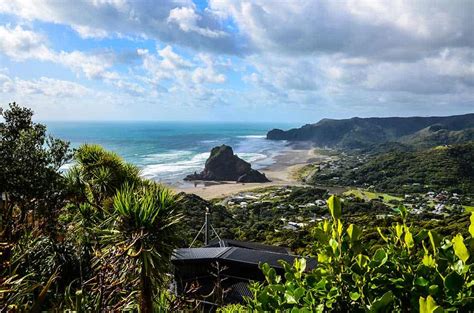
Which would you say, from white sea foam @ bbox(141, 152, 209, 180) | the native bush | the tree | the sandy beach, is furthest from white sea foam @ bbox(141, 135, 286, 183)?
the native bush

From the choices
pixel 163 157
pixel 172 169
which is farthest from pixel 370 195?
pixel 163 157

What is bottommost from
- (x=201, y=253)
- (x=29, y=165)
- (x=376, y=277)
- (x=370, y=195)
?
(x=370, y=195)

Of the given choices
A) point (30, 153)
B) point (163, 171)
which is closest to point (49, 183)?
point (30, 153)

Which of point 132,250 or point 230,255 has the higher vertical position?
point 132,250

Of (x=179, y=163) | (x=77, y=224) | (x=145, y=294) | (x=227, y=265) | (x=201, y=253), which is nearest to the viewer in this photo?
(x=145, y=294)

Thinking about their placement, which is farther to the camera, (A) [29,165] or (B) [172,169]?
(B) [172,169]

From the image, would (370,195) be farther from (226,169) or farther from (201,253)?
(201,253)

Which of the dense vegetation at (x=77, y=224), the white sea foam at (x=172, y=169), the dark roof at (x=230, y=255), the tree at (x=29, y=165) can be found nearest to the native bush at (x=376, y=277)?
the dense vegetation at (x=77, y=224)
